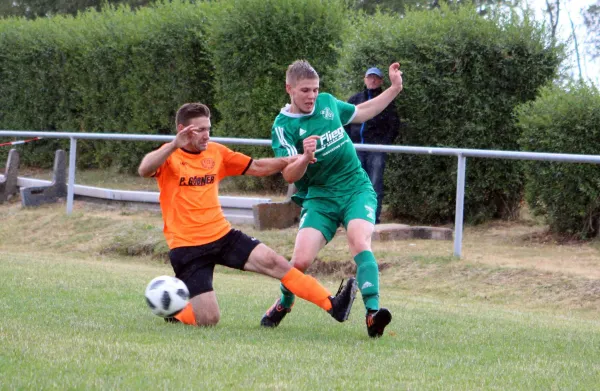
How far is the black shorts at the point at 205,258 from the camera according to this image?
752cm

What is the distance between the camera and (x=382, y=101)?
8008mm

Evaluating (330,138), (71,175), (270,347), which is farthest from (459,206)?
(71,175)

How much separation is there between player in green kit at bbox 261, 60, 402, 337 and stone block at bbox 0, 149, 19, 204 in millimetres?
11977

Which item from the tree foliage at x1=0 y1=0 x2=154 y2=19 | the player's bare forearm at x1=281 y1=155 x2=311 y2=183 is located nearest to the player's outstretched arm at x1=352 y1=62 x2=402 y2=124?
the player's bare forearm at x1=281 y1=155 x2=311 y2=183

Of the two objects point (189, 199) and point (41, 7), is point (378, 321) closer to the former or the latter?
point (189, 199)

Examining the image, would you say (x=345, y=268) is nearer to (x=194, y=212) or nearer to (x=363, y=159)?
(x=363, y=159)

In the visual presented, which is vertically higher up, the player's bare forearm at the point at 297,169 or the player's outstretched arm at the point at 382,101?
the player's outstretched arm at the point at 382,101

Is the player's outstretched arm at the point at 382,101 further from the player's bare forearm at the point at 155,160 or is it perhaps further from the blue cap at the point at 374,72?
the blue cap at the point at 374,72

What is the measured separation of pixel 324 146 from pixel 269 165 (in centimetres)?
44

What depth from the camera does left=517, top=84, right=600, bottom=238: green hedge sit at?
478 inches

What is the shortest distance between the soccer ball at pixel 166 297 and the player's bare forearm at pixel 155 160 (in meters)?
0.80

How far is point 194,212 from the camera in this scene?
7539 mm

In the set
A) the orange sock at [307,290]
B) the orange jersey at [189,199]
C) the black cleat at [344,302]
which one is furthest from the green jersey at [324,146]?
the black cleat at [344,302]

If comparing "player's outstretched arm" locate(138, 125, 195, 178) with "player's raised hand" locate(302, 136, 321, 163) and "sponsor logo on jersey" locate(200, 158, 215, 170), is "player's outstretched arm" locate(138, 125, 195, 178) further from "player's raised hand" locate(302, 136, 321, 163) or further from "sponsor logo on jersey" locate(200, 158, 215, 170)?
"player's raised hand" locate(302, 136, 321, 163)
